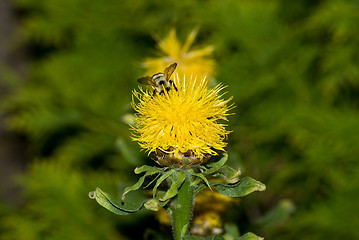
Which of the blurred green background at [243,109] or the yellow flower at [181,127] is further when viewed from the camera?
the blurred green background at [243,109]

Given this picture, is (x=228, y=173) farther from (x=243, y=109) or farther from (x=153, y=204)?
(x=243, y=109)

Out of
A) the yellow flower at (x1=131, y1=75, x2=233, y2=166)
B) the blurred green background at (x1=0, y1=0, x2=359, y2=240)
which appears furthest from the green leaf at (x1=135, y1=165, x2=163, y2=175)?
the blurred green background at (x1=0, y1=0, x2=359, y2=240)

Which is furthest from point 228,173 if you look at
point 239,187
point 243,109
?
point 243,109

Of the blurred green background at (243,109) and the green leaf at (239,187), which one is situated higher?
the blurred green background at (243,109)

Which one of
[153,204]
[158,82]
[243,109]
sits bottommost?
[153,204]

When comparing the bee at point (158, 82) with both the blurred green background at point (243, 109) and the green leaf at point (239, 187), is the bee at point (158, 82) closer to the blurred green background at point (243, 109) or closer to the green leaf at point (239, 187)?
the green leaf at point (239, 187)

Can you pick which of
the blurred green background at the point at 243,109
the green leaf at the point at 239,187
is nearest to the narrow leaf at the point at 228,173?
the green leaf at the point at 239,187

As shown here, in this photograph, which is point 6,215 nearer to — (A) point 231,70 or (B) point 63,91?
(B) point 63,91
